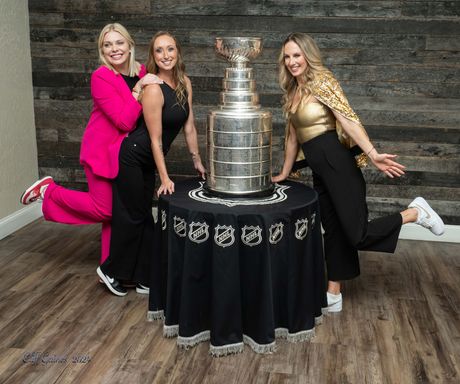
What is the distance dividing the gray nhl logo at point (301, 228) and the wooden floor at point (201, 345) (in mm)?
498

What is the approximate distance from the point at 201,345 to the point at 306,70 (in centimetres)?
134

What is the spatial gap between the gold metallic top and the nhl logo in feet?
2.09

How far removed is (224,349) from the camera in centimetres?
253

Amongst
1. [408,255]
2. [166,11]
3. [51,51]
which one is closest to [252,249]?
[408,255]

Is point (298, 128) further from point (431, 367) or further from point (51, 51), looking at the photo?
point (51, 51)

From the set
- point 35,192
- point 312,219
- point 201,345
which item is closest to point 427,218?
point 312,219

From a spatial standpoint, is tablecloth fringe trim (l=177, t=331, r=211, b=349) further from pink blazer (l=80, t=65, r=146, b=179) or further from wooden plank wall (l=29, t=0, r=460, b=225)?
wooden plank wall (l=29, t=0, r=460, b=225)

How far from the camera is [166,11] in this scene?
4016 millimetres

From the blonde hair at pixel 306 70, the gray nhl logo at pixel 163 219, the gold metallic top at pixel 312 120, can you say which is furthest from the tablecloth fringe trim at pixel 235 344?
the blonde hair at pixel 306 70

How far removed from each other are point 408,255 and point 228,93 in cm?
189

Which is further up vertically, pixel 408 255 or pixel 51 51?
pixel 51 51

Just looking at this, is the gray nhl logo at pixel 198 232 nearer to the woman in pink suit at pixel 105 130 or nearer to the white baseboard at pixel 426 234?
the woman in pink suit at pixel 105 130

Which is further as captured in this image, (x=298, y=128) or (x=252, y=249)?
(x=298, y=128)

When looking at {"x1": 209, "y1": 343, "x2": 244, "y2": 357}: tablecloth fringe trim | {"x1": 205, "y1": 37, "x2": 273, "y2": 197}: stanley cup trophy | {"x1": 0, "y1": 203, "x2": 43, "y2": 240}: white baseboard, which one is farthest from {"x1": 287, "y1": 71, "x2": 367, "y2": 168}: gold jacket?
{"x1": 0, "y1": 203, "x2": 43, "y2": 240}: white baseboard
